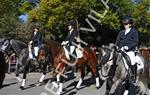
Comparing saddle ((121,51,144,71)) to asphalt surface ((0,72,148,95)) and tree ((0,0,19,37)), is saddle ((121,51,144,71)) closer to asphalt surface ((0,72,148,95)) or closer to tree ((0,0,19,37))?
asphalt surface ((0,72,148,95))

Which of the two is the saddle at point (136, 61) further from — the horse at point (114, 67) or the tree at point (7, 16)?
the tree at point (7, 16)

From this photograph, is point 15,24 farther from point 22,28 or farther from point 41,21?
point 41,21

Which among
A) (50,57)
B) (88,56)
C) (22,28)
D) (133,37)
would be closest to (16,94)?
(50,57)

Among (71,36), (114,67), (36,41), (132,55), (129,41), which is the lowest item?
(36,41)

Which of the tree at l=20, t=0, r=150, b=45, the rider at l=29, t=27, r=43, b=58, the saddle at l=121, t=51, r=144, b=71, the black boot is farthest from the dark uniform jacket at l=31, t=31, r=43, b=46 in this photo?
the tree at l=20, t=0, r=150, b=45

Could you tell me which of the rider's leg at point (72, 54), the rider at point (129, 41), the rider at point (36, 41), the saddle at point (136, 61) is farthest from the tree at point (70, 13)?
the rider at point (129, 41)

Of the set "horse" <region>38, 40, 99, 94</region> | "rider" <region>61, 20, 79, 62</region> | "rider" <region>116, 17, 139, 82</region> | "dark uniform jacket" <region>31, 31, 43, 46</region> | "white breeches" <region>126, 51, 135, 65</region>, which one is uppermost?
"rider" <region>116, 17, 139, 82</region>

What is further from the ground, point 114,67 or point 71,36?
point 114,67

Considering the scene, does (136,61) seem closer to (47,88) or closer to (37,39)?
(47,88)

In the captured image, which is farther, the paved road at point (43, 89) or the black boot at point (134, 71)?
the paved road at point (43, 89)

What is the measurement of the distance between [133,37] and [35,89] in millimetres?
5510

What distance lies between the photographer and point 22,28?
Answer: 1260 inches

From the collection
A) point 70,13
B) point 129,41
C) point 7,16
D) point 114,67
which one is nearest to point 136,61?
point 129,41

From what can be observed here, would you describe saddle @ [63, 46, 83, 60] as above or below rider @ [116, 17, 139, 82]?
below
